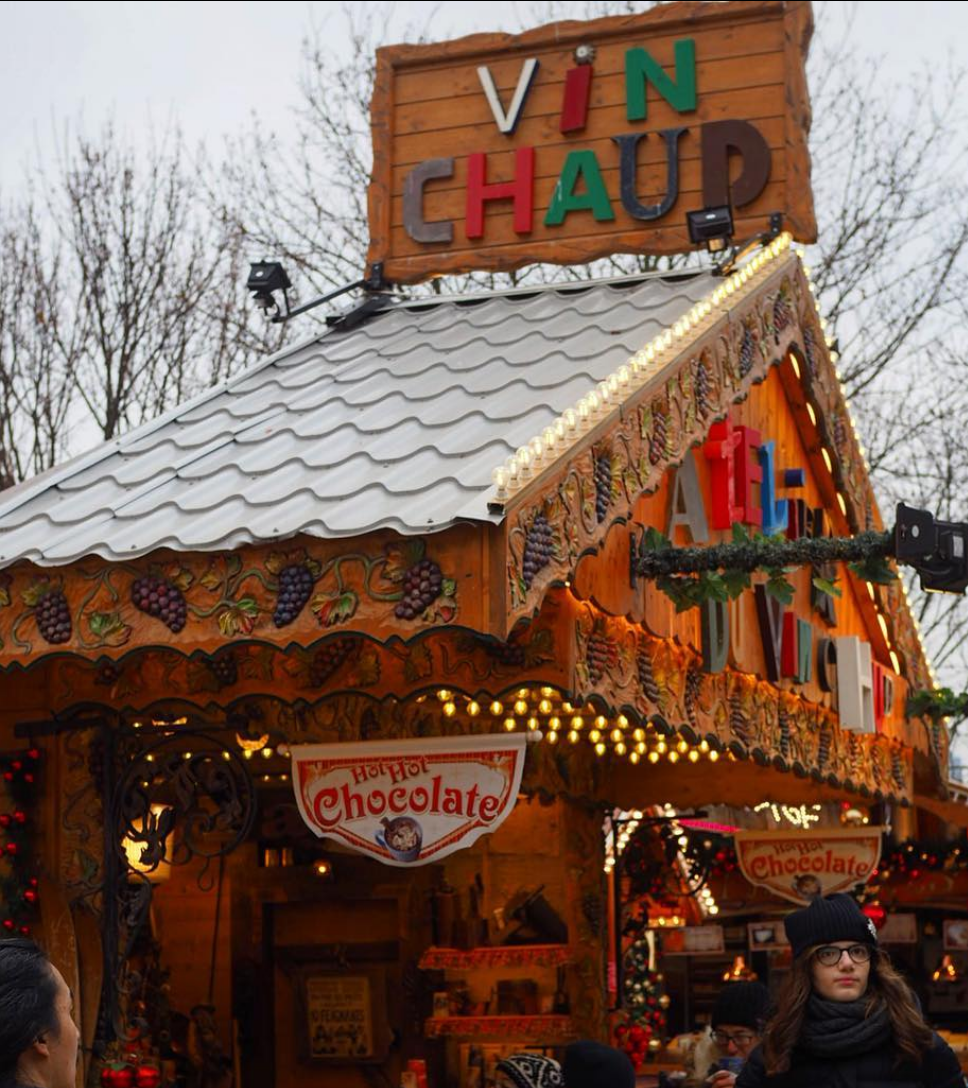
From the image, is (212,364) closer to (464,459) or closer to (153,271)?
(153,271)

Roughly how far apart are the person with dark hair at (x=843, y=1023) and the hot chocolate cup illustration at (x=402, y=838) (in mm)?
3159

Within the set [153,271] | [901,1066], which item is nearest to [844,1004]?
[901,1066]

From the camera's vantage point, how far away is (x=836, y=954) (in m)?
5.25

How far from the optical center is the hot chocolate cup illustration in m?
8.34

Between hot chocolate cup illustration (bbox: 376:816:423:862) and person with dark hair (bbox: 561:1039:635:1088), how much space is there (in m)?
2.33

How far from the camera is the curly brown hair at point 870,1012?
5074mm

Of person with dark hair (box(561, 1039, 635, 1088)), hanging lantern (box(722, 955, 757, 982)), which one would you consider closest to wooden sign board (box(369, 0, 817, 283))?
person with dark hair (box(561, 1039, 635, 1088))

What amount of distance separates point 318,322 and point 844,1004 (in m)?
20.3

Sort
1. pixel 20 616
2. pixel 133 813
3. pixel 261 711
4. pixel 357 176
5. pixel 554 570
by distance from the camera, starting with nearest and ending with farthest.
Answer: pixel 554 570 → pixel 20 616 → pixel 133 813 → pixel 261 711 → pixel 357 176

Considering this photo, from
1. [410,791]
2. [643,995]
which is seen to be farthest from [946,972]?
[410,791]

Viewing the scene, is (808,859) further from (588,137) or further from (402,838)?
(402,838)

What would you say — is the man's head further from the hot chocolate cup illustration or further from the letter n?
the letter n

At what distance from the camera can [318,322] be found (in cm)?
2475

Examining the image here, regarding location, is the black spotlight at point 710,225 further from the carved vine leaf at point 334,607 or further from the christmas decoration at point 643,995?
the christmas decoration at point 643,995
